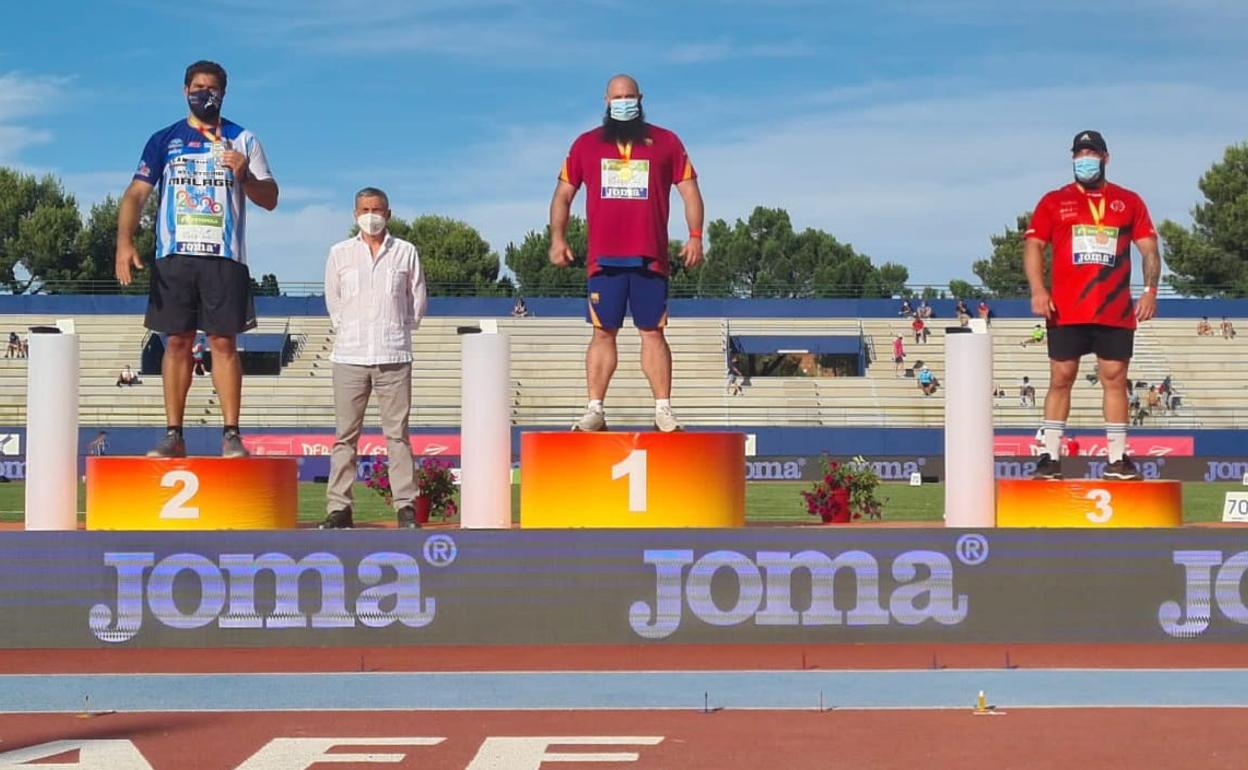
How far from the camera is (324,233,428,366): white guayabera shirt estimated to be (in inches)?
393

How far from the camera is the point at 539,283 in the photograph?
93188mm

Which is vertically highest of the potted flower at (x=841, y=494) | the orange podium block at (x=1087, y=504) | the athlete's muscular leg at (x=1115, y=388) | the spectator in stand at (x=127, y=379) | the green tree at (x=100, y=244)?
the green tree at (x=100, y=244)

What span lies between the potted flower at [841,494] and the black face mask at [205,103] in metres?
7.47

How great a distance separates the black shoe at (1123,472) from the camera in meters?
10.4

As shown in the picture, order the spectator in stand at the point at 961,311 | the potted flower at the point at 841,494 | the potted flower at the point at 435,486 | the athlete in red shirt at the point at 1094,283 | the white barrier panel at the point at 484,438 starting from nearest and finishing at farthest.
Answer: the white barrier panel at the point at 484,438 → the athlete in red shirt at the point at 1094,283 → the potted flower at the point at 435,486 → the potted flower at the point at 841,494 → the spectator in stand at the point at 961,311

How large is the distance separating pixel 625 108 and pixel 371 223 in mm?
1754

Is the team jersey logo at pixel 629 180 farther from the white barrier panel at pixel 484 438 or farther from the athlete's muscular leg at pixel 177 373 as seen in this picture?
the athlete's muscular leg at pixel 177 373

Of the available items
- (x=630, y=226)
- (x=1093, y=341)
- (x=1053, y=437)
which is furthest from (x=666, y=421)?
(x=1093, y=341)

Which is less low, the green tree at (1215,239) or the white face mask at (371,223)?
the green tree at (1215,239)

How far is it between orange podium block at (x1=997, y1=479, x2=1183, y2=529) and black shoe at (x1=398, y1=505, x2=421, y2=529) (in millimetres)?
3711

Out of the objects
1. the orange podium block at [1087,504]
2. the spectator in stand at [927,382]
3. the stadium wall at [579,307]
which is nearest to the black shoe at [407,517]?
the orange podium block at [1087,504]

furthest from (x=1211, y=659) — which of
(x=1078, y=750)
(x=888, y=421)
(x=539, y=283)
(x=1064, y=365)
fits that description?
(x=539, y=283)

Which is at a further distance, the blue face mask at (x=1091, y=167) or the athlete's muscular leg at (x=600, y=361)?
the blue face mask at (x=1091, y=167)

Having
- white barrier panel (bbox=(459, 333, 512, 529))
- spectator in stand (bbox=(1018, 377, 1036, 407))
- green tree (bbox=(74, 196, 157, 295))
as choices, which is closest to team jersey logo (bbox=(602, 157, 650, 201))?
white barrier panel (bbox=(459, 333, 512, 529))
